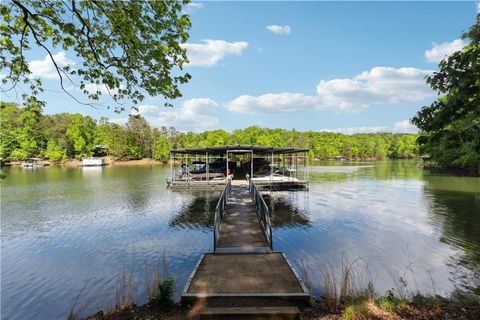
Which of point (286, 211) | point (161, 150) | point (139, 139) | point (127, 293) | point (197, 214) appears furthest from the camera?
point (139, 139)

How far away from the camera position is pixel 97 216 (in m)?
17.4

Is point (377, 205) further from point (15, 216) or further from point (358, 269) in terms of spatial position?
point (15, 216)

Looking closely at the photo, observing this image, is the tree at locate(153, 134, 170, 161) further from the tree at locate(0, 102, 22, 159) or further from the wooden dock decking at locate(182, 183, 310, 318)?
the wooden dock decking at locate(182, 183, 310, 318)

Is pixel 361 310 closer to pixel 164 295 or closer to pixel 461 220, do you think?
pixel 164 295

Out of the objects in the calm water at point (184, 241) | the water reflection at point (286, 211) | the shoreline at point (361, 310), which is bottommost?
the calm water at point (184, 241)

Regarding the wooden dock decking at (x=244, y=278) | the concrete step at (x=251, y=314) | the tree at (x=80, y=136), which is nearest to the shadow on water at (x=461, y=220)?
the wooden dock decking at (x=244, y=278)

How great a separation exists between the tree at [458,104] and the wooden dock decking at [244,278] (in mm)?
4194

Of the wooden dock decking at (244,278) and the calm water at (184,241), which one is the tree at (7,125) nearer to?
the calm water at (184,241)

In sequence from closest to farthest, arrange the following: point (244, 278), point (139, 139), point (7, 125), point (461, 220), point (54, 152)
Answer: point (244, 278)
point (7, 125)
point (461, 220)
point (54, 152)
point (139, 139)

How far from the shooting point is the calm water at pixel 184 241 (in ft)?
27.6

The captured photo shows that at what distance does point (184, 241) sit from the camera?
41.0ft

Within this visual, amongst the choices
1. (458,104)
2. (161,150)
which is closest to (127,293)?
(458,104)

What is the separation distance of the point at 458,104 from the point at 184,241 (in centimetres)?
1070

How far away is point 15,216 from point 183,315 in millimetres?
17167
